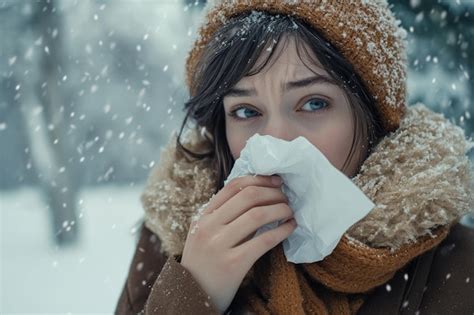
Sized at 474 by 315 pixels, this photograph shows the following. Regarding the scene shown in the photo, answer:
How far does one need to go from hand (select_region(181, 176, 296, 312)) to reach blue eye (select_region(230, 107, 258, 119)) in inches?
13.0

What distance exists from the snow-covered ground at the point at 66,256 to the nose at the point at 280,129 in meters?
5.06

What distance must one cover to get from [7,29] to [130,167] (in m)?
4.74

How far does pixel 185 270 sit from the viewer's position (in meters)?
2.08

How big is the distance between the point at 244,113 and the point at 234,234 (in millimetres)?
499

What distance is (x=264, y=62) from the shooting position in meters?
2.19

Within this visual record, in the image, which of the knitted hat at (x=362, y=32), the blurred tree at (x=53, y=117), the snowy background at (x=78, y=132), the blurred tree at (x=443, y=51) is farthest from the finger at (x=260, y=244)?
the blurred tree at (x=53, y=117)

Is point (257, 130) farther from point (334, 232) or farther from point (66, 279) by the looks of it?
point (66, 279)

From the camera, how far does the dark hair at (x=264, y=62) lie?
87.3 inches

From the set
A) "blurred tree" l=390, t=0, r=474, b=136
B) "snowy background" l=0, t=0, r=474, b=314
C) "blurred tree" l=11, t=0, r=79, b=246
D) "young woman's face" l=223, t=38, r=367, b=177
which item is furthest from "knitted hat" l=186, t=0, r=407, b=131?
"blurred tree" l=11, t=0, r=79, b=246

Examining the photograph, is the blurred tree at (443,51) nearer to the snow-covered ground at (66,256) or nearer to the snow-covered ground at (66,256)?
the snow-covered ground at (66,256)

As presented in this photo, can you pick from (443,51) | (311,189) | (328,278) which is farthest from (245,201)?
(443,51)

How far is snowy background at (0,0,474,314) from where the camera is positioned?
8.78 meters

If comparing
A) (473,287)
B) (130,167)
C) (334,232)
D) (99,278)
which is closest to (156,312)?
(334,232)

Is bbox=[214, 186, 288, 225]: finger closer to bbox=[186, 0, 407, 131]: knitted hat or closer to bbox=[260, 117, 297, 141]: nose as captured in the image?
bbox=[260, 117, 297, 141]: nose
